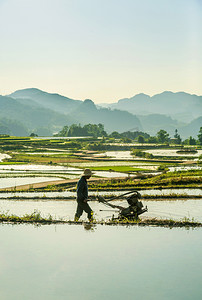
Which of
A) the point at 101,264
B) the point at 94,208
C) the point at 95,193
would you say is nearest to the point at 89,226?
the point at 94,208

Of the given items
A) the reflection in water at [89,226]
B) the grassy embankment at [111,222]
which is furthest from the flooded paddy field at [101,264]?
the grassy embankment at [111,222]

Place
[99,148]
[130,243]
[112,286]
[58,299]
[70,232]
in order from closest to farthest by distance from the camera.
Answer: [58,299]
[112,286]
[130,243]
[70,232]
[99,148]

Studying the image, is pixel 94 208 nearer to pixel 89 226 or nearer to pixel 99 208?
pixel 99 208

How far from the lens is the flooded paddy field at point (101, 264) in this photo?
591cm

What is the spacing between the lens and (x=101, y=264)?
716 centimetres

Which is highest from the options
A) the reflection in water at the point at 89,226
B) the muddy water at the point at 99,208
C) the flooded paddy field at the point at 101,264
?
the muddy water at the point at 99,208

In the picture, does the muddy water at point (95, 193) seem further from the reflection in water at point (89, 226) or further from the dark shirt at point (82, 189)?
the dark shirt at point (82, 189)

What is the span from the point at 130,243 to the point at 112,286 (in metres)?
2.59

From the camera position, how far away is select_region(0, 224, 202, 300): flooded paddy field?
5914 millimetres

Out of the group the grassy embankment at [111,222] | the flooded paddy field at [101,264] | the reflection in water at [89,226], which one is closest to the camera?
the flooded paddy field at [101,264]

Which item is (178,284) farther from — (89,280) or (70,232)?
(70,232)

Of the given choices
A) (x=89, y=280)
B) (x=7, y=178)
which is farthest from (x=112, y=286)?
(x=7, y=178)

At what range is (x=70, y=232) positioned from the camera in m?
9.91

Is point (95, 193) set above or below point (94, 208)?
above
